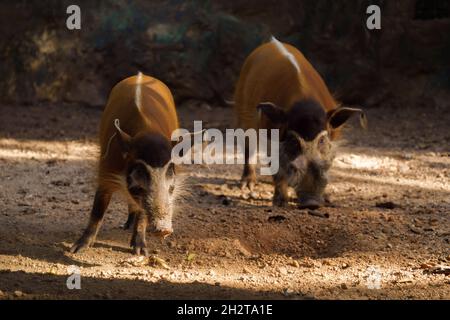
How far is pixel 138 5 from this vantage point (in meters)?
11.0

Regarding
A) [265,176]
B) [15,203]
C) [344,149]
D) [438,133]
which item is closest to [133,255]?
[15,203]

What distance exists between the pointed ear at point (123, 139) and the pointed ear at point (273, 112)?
1578 mm

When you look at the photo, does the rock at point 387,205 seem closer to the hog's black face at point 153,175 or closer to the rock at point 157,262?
the rock at point 157,262

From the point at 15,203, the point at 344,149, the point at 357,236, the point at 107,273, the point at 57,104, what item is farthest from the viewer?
the point at 57,104

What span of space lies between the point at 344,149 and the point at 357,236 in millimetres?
3000

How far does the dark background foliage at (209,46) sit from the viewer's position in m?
10.9

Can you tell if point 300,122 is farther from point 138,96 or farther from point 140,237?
point 140,237

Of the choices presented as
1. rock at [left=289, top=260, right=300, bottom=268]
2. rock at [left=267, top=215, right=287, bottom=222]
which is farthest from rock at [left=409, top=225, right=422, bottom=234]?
rock at [left=289, top=260, right=300, bottom=268]

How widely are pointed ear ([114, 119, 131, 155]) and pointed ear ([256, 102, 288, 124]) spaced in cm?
158

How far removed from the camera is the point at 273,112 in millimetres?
6828

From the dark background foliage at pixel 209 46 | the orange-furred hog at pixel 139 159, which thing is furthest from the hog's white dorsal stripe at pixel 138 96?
the dark background foliage at pixel 209 46

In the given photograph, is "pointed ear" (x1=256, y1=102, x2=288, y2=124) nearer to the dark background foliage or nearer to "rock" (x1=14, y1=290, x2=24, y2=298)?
"rock" (x1=14, y1=290, x2=24, y2=298)

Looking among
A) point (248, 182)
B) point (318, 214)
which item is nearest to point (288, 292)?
point (318, 214)

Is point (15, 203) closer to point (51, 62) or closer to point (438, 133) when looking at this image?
point (51, 62)
